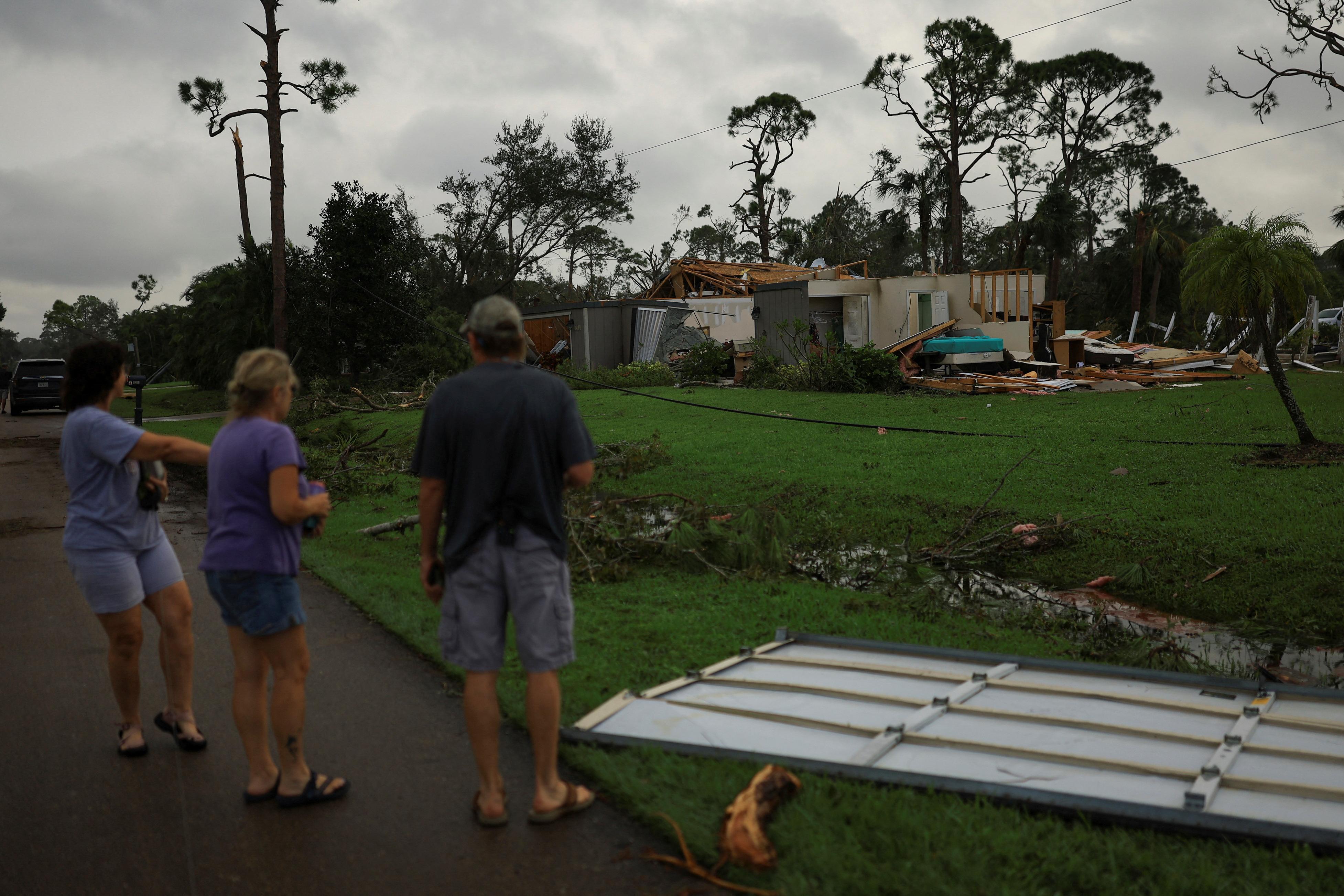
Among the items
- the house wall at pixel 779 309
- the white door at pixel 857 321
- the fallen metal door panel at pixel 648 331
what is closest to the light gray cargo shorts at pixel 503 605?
the house wall at pixel 779 309

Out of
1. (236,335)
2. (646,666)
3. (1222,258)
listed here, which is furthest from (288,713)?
(236,335)

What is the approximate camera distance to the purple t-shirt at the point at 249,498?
10.8 feet

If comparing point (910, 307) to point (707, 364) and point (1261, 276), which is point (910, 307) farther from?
point (1261, 276)

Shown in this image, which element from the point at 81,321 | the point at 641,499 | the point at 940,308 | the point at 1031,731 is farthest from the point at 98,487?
the point at 81,321

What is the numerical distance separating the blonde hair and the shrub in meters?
22.6

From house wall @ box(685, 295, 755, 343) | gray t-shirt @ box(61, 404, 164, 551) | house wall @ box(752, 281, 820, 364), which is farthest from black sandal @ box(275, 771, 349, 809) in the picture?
house wall @ box(685, 295, 755, 343)

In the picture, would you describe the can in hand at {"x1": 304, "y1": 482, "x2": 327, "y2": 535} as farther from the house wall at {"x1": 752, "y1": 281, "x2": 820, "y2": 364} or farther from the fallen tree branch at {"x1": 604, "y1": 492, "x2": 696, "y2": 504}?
the house wall at {"x1": 752, "y1": 281, "x2": 820, "y2": 364}

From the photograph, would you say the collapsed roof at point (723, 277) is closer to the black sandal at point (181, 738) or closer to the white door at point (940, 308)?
the white door at point (940, 308)

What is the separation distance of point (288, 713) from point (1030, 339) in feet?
76.5

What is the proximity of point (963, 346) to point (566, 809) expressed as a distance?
66.8 ft

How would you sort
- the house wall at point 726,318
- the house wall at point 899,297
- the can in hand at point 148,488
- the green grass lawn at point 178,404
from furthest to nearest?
the house wall at point 726,318, the green grass lawn at point 178,404, the house wall at point 899,297, the can in hand at point 148,488

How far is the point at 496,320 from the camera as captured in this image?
3225 millimetres

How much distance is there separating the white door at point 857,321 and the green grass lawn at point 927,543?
25.3 feet

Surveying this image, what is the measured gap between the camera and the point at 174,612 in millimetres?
3914
